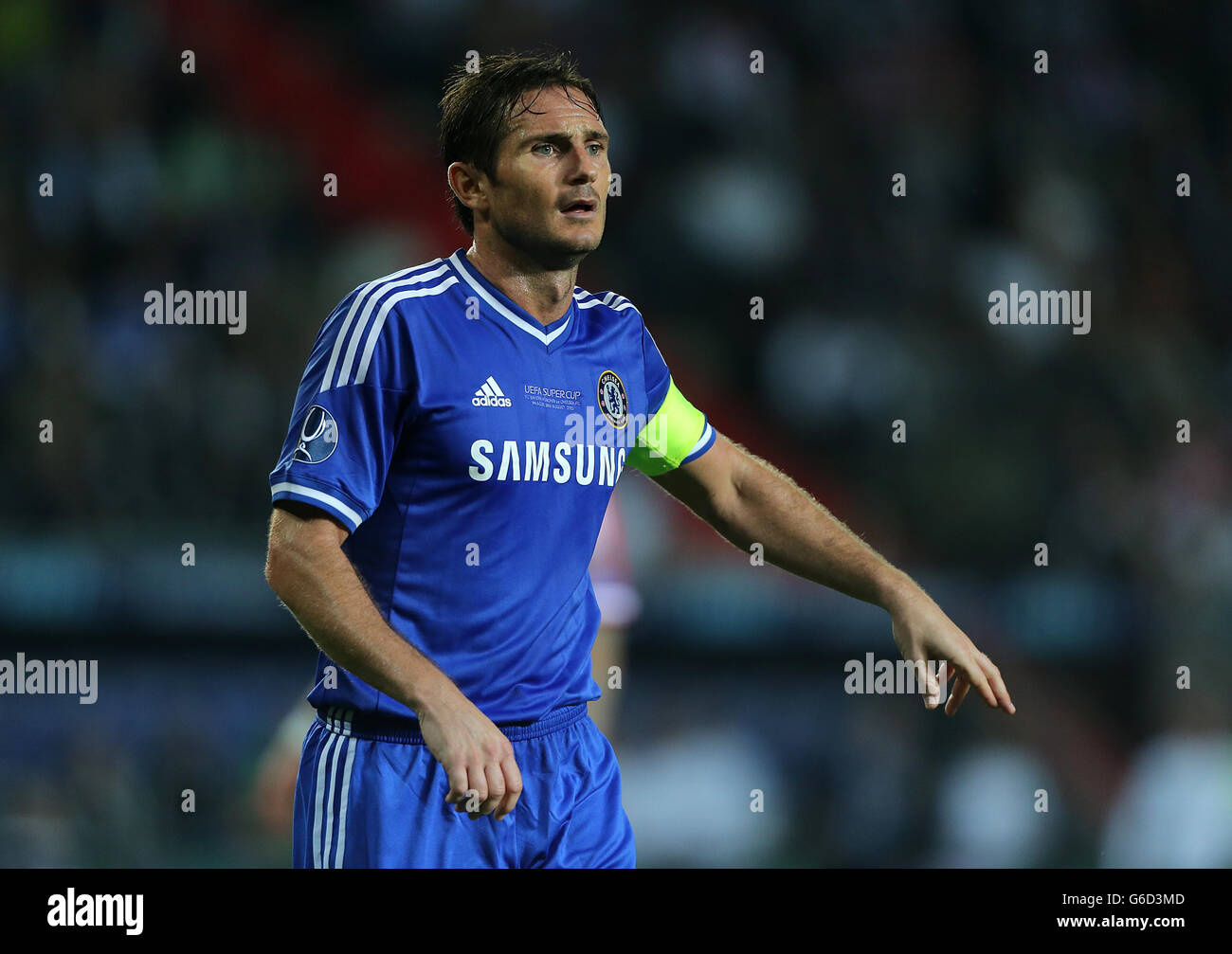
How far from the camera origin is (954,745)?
22.6ft

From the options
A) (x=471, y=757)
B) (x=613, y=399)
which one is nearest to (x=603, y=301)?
(x=613, y=399)

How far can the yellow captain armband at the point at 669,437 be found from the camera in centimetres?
331

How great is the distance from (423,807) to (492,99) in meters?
1.48

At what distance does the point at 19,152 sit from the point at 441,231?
232cm

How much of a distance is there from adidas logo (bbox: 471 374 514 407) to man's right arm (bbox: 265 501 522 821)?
0.38 m

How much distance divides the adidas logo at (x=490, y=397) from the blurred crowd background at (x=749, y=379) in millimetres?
3815

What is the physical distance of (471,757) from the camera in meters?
2.40

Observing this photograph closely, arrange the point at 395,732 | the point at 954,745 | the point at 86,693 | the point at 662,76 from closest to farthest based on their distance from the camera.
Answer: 1. the point at 395,732
2. the point at 86,693
3. the point at 954,745
4. the point at 662,76

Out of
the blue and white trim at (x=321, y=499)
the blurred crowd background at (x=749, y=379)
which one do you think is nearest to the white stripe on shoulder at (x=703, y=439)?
the blue and white trim at (x=321, y=499)

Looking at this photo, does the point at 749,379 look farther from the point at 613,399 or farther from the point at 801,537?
the point at 613,399

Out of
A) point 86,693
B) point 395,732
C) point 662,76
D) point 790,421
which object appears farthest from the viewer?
point 662,76

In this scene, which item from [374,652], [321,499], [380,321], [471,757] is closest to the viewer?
[471,757]
